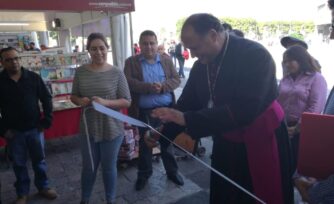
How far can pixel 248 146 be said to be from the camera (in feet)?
4.90

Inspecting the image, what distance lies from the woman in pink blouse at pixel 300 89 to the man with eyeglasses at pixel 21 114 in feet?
8.01

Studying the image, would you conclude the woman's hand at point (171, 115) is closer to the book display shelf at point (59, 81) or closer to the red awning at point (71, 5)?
the book display shelf at point (59, 81)

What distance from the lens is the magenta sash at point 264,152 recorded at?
57.6 inches

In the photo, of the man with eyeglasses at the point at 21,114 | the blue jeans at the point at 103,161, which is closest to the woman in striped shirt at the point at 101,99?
the blue jeans at the point at 103,161

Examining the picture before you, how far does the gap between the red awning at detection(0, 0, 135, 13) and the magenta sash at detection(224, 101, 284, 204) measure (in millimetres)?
3754

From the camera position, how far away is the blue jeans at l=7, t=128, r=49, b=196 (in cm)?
300

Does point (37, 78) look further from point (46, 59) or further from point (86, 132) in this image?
point (46, 59)

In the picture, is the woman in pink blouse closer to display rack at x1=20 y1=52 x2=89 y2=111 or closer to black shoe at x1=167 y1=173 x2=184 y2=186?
black shoe at x1=167 y1=173 x2=184 y2=186

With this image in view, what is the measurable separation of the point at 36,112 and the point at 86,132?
2.75ft

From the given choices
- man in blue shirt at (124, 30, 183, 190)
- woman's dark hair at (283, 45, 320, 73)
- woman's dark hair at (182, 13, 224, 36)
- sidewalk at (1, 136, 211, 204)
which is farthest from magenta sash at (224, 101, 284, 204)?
man in blue shirt at (124, 30, 183, 190)

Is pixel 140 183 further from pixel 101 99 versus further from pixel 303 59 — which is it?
pixel 303 59

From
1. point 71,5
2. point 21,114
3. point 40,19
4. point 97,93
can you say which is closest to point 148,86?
point 97,93

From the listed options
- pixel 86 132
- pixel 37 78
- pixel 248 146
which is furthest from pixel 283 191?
pixel 37 78

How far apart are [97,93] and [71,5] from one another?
8.57 ft
